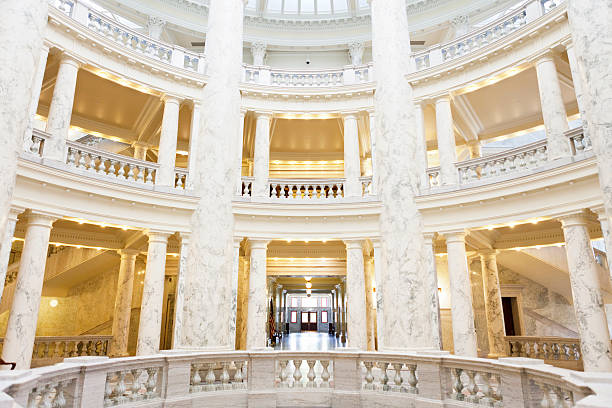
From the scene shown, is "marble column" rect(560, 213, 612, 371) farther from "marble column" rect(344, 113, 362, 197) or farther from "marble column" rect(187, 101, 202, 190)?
"marble column" rect(187, 101, 202, 190)

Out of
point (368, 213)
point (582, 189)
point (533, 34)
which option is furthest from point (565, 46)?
point (368, 213)

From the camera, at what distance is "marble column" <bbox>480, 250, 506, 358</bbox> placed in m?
14.2

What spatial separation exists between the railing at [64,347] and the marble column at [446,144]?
12.5 m

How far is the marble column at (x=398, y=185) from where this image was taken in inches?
420

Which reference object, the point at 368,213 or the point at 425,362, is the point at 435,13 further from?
the point at 425,362

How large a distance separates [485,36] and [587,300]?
8157mm

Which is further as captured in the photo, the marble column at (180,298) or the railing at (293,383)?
the marble column at (180,298)

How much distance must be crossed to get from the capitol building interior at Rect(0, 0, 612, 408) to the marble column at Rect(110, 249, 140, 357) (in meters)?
0.07

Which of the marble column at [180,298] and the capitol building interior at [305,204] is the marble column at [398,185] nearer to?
the capitol building interior at [305,204]

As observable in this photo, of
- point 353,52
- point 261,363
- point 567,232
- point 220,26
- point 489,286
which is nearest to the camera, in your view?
point 261,363

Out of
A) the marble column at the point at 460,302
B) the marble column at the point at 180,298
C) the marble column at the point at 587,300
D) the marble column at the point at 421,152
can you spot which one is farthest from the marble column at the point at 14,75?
the marble column at the point at 587,300

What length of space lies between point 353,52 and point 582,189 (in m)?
12.0

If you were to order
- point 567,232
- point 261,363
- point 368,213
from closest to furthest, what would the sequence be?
1. point 261,363
2. point 567,232
3. point 368,213

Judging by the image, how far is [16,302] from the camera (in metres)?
8.97
